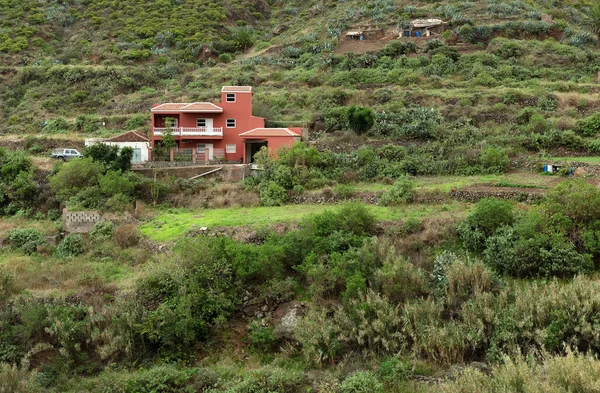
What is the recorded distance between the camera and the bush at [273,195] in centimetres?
2331

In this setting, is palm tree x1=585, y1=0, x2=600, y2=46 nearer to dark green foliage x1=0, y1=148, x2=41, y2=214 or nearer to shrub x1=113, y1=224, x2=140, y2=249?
shrub x1=113, y1=224, x2=140, y2=249

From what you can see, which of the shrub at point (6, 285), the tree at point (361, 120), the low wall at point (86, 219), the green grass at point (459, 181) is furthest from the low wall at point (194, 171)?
the shrub at point (6, 285)

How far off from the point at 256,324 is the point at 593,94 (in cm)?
2823

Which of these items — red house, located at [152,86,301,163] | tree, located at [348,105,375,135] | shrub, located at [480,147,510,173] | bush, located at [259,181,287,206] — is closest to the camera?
bush, located at [259,181,287,206]

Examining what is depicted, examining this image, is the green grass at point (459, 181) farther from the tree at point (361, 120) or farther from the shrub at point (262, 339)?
the shrub at point (262, 339)

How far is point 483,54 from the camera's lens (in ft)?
138

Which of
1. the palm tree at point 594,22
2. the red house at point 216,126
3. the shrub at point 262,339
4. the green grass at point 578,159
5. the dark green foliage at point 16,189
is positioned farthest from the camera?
the palm tree at point 594,22

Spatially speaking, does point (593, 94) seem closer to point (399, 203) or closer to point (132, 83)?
point (399, 203)

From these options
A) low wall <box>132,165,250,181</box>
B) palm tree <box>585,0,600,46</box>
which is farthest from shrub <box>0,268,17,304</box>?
palm tree <box>585,0,600,46</box>

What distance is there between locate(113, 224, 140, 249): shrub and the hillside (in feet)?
0.39

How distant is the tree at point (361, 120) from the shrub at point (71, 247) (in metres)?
15.6

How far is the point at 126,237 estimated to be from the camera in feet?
70.0

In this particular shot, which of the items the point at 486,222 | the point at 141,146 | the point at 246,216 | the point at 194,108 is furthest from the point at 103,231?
the point at 486,222

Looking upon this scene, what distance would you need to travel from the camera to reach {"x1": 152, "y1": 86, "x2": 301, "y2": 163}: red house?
3083 cm
